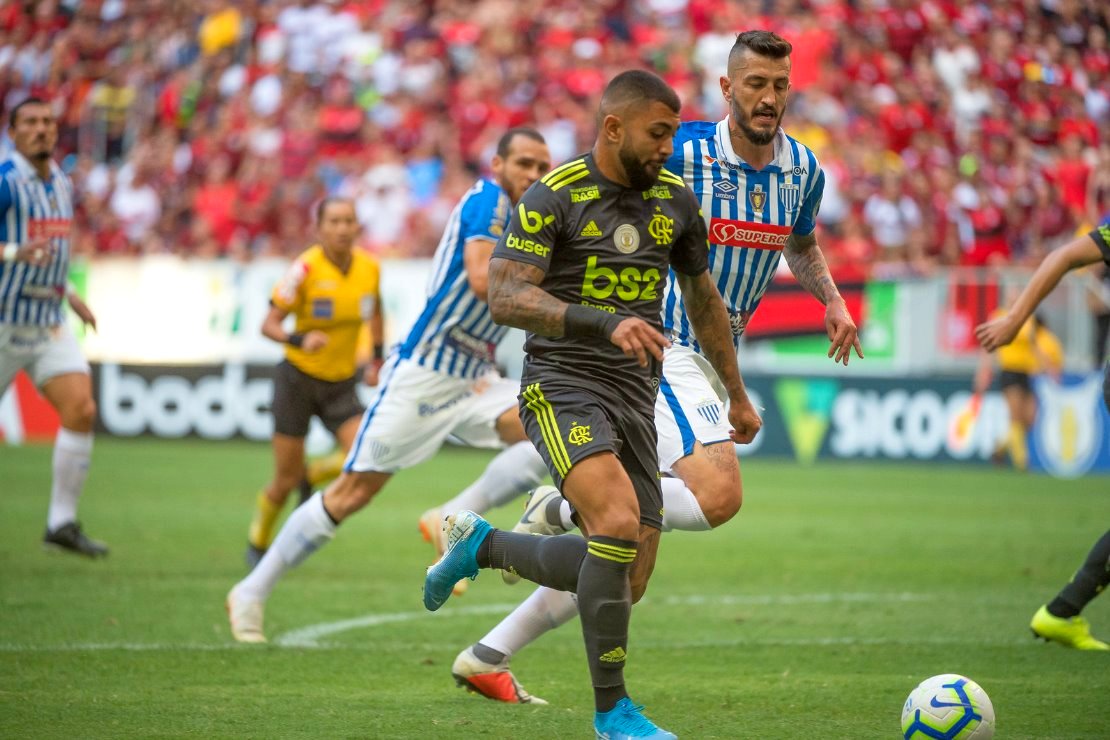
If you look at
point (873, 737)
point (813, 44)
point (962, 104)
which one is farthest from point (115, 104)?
point (873, 737)

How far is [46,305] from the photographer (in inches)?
400

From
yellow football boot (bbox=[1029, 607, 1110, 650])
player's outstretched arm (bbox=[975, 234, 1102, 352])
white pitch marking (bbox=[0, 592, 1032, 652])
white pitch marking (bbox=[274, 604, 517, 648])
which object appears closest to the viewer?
player's outstretched arm (bbox=[975, 234, 1102, 352])

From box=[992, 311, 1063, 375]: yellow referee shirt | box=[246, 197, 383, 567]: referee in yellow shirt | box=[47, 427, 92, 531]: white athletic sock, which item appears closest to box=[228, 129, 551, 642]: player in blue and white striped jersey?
box=[246, 197, 383, 567]: referee in yellow shirt

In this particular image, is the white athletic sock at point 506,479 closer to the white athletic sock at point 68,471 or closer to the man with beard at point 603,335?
the man with beard at point 603,335

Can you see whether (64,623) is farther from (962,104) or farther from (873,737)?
(962,104)

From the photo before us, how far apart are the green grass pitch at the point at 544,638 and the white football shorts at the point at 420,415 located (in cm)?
95

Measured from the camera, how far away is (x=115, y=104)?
24.0 meters

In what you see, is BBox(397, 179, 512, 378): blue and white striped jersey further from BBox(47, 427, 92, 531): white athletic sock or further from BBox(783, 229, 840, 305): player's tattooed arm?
BBox(47, 427, 92, 531): white athletic sock

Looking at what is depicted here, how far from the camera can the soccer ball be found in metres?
5.02

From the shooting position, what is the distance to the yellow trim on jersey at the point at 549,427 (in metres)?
5.04

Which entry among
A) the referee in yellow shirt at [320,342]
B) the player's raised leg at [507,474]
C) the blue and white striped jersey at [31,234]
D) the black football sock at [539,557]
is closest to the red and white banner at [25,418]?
the blue and white striped jersey at [31,234]

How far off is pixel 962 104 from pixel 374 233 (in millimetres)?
8733

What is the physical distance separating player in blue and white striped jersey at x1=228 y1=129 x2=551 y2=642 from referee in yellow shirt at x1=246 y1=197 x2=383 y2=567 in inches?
73.1

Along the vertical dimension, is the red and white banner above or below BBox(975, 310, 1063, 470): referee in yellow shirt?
below
